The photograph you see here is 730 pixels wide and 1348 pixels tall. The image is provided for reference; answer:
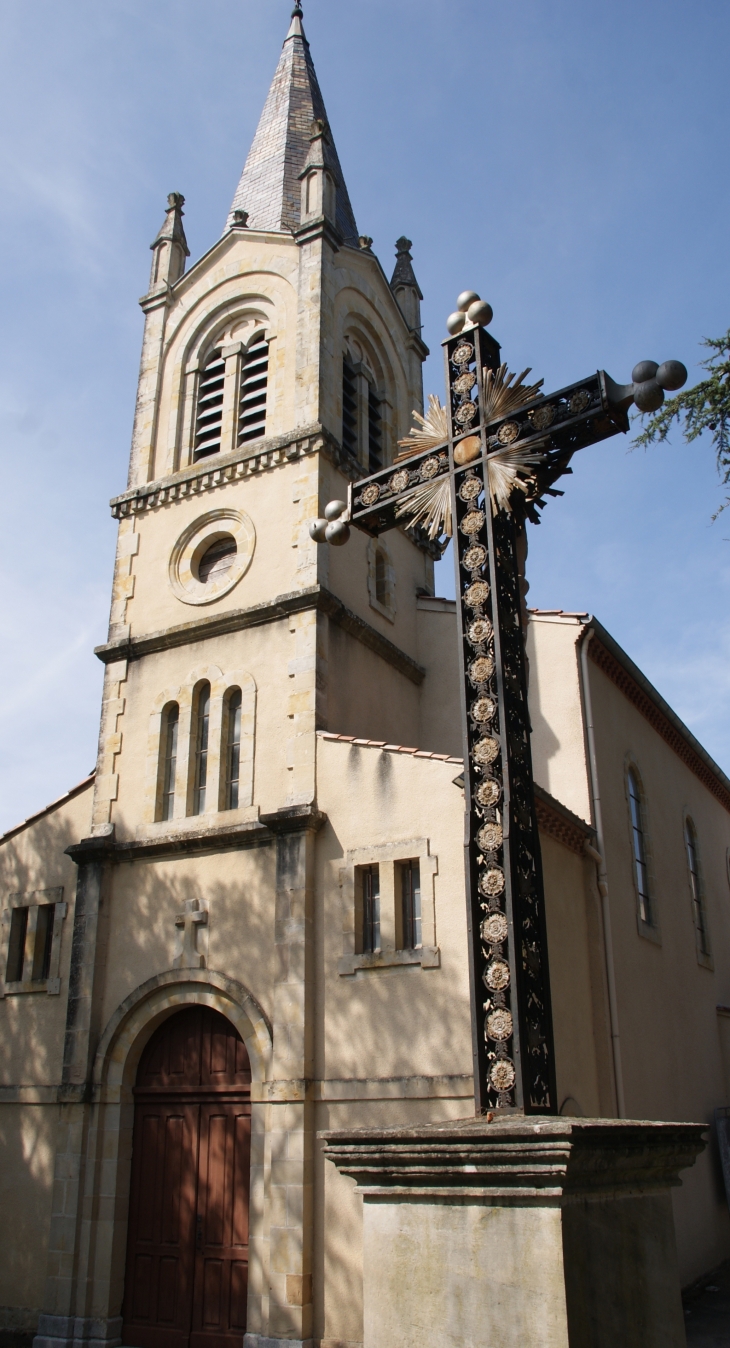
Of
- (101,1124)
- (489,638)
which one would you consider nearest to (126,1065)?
(101,1124)

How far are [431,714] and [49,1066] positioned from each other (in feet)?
23.6

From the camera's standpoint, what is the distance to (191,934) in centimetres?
1291

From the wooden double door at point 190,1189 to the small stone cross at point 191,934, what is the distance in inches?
23.5

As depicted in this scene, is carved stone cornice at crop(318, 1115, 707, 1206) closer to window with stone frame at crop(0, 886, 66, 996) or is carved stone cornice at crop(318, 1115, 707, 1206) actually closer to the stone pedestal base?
the stone pedestal base

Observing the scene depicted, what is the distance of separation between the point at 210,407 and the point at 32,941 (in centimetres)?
871

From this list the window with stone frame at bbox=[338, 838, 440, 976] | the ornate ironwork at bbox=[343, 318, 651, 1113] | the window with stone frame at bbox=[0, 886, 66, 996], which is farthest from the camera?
the window with stone frame at bbox=[0, 886, 66, 996]

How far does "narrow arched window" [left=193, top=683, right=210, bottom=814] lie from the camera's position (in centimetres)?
1402

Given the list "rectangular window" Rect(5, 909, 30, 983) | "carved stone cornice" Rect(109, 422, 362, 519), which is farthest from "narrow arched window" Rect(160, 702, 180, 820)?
"carved stone cornice" Rect(109, 422, 362, 519)

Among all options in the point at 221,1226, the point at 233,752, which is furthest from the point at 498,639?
the point at 221,1226

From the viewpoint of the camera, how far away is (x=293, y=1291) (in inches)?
419

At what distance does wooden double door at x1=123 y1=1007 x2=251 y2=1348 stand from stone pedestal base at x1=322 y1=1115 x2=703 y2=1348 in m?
8.45

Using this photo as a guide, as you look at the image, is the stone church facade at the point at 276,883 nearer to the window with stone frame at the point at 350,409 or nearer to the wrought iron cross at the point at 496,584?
the window with stone frame at the point at 350,409

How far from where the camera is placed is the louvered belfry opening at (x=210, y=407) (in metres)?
16.8

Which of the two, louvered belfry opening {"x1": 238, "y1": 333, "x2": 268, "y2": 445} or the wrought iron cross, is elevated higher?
louvered belfry opening {"x1": 238, "y1": 333, "x2": 268, "y2": 445}
